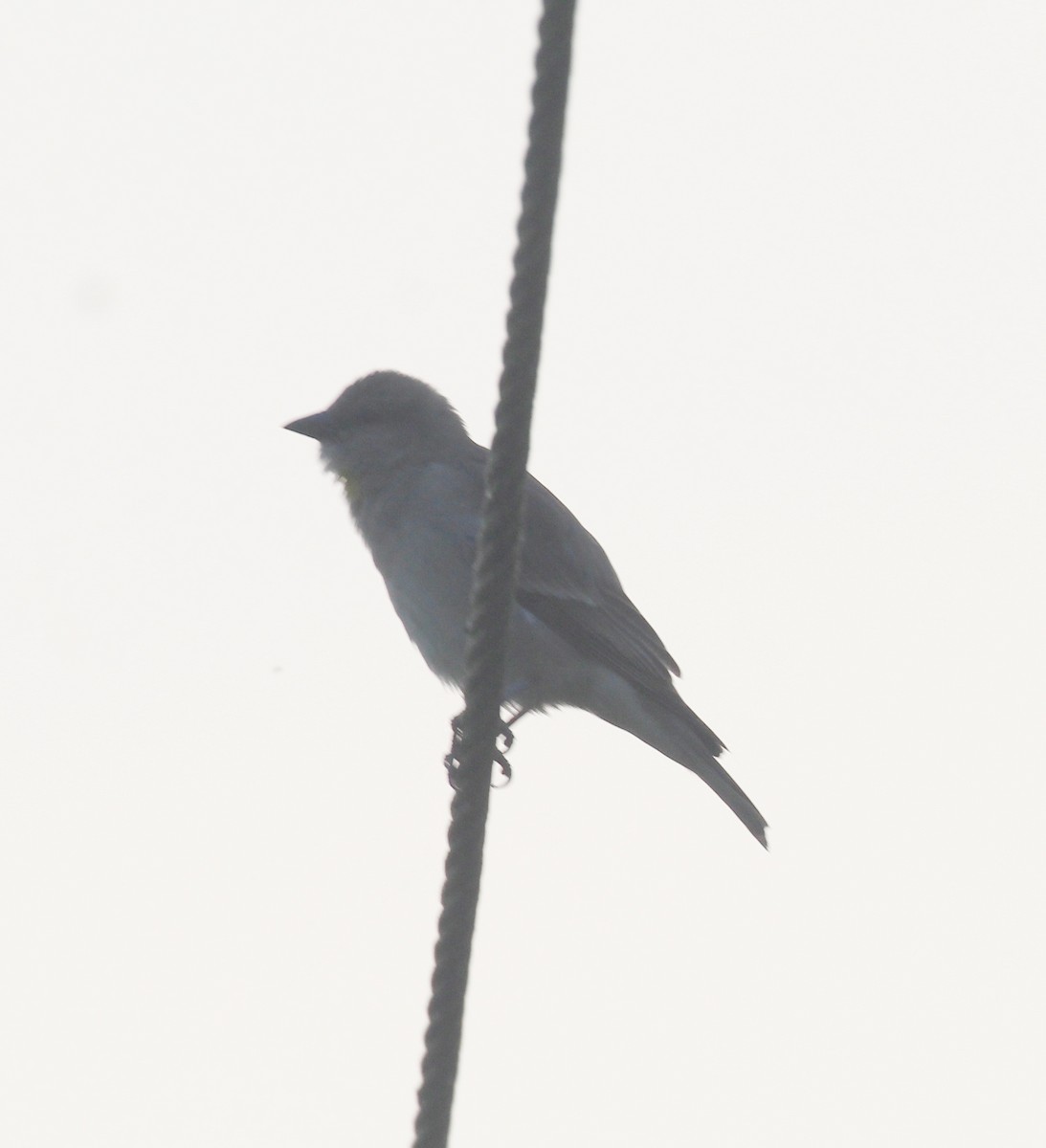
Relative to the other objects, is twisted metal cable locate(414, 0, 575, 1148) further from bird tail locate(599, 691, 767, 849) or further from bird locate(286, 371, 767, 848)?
bird tail locate(599, 691, 767, 849)

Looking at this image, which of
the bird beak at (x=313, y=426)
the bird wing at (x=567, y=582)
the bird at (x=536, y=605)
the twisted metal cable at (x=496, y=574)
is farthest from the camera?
the bird beak at (x=313, y=426)

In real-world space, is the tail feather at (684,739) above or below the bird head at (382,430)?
below

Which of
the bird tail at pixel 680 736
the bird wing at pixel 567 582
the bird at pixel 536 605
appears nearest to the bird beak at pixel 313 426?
the bird at pixel 536 605

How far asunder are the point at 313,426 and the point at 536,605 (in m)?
1.59

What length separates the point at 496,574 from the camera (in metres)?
3.41

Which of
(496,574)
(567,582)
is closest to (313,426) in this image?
(567,582)

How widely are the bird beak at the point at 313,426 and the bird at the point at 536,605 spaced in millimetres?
308

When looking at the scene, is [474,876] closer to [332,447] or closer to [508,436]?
[508,436]

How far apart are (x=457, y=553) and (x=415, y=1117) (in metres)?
3.38

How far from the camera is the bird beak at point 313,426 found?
752 cm

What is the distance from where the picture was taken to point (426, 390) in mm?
7824

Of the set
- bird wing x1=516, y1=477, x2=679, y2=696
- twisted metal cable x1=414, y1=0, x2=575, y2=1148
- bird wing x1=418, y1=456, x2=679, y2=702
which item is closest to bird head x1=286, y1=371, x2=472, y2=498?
bird wing x1=418, y1=456, x2=679, y2=702

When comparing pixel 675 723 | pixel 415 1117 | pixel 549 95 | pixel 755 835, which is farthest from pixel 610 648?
pixel 549 95

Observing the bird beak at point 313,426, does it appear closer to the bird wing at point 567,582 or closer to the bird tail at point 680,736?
the bird wing at point 567,582
